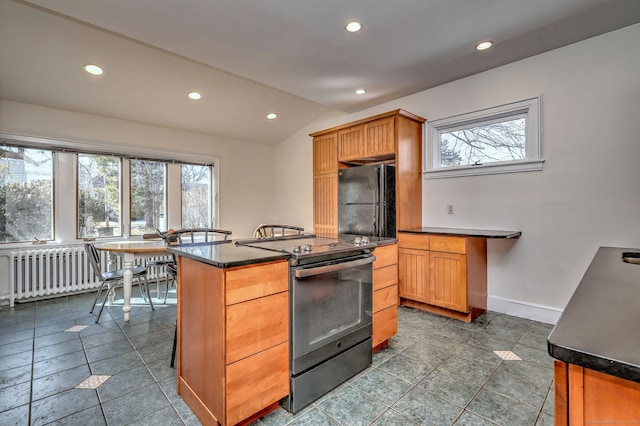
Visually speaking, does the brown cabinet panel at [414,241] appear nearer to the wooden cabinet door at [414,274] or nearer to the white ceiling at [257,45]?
the wooden cabinet door at [414,274]

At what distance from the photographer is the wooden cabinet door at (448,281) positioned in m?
3.03

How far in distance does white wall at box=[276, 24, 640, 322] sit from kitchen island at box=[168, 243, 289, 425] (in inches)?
109

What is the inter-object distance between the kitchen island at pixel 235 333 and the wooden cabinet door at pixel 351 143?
270 cm

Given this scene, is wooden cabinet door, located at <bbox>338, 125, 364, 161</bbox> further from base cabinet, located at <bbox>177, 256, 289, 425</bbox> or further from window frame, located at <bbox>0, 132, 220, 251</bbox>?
base cabinet, located at <bbox>177, 256, 289, 425</bbox>

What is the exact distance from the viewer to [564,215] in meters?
Answer: 2.93

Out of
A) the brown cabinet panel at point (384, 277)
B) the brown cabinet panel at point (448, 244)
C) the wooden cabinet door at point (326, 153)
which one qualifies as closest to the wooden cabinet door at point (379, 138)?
the wooden cabinet door at point (326, 153)

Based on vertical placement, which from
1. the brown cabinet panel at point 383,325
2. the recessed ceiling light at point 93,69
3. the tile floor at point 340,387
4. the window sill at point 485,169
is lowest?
the tile floor at point 340,387

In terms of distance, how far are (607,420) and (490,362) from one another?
6.54 feet

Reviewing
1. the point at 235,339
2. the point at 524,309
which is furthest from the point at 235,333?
the point at 524,309

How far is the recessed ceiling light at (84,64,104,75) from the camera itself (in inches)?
127

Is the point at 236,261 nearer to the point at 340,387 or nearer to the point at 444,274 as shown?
the point at 340,387

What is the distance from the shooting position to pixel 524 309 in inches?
125

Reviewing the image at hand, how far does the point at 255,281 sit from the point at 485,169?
9.91 ft

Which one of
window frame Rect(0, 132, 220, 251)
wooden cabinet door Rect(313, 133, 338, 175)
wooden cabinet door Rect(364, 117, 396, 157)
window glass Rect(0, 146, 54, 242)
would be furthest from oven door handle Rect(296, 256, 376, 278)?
window glass Rect(0, 146, 54, 242)
